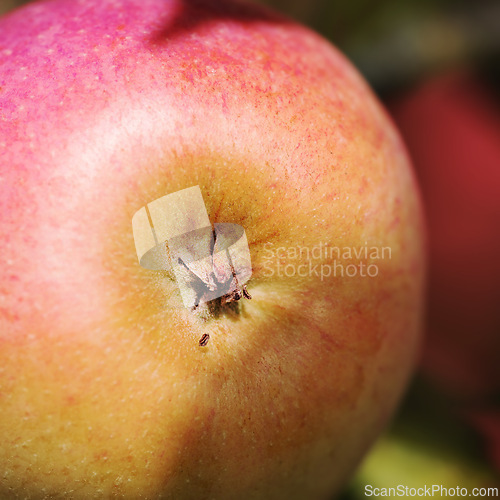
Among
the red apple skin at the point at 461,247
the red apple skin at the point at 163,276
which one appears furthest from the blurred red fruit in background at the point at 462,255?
the red apple skin at the point at 163,276

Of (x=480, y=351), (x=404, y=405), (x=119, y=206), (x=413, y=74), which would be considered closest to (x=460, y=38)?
(x=413, y=74)

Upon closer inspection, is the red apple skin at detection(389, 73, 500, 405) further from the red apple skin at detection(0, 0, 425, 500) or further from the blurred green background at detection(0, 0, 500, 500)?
the red apple skin at detection(0, 0, 425, 500)

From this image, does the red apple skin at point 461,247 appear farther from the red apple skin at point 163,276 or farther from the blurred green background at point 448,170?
the red apple skin at point 163,276

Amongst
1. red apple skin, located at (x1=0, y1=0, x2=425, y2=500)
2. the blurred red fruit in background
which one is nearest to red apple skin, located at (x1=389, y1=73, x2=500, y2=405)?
the blurred red fruit in background

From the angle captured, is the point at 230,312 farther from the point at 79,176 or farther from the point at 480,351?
the point at 480,351

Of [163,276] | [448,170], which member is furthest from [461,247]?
[163,276]

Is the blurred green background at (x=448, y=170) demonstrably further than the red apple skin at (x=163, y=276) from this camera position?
Yes

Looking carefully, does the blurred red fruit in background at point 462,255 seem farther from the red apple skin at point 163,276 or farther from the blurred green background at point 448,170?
the red apple skin at point 163,276
